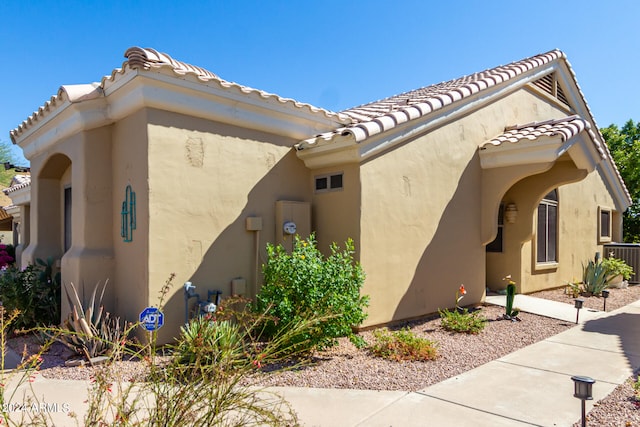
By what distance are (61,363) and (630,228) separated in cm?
2661

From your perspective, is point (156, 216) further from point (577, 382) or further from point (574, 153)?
point (574, 153)

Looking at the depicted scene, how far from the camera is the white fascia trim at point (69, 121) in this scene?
6.61 metres

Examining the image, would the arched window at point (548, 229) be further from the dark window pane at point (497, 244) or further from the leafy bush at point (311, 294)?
the leafy bush at point (311, 294)

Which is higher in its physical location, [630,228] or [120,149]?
[120,149]

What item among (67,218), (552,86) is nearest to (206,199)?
(67,218)

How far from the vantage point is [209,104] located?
6520 mm

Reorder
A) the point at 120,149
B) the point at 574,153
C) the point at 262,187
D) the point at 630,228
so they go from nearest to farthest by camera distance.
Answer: the point at 120,149 < the point at 262,187 < the point at 574,153 < the point at 630,228

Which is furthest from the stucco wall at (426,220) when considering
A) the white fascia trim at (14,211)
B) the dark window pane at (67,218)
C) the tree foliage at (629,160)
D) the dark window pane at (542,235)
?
the tree foliage at (629,160)

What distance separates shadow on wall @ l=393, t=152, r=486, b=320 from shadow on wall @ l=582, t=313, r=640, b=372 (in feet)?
7.29

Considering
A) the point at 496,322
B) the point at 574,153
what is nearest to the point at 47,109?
the point at 496,322

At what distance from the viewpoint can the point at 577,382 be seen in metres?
3.64

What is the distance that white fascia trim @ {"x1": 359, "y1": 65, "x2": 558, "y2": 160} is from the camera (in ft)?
23.5

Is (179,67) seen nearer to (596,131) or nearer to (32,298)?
(32,298)

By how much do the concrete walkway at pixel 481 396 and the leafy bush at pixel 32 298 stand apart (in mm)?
2556
